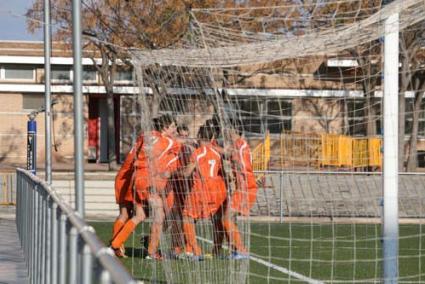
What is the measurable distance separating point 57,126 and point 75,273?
40791 mm

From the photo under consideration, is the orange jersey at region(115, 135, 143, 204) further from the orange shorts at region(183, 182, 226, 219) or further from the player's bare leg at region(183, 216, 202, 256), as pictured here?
the player's bare leg at region(183, 216, 202, 256)

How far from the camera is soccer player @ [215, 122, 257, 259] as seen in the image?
38.5ft

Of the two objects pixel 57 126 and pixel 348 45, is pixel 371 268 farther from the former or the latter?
pixel 57 126

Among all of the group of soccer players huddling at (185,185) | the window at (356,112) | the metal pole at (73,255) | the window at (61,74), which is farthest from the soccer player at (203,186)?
the window at (61,74)

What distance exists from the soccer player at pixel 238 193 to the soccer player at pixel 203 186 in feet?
1.04

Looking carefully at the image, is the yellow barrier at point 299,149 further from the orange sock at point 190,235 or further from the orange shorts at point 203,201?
the orange sock at point 190,235

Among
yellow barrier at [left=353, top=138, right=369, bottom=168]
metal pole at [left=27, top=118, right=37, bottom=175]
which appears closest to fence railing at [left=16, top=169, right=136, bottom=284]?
yellow barrier at [left=353, top=138, right=369, bottom=168]

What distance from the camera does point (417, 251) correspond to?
16578mm

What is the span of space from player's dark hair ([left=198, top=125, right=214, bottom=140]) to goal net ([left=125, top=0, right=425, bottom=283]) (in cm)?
8

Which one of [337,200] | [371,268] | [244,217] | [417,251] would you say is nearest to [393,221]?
[244,217]

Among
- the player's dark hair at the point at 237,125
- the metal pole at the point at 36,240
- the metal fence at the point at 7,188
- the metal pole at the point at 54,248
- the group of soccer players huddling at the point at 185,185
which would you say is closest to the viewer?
the metal pole at the point at 54,248

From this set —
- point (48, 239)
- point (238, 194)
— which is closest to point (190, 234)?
point (238, 194)

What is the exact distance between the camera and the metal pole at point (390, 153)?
9.52 metres

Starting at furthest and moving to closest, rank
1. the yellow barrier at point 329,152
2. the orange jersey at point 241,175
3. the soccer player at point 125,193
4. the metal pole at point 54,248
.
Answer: the yellow barrier at point 329,152
the soccer player at point 125,193
the orange jersey at point 241,175
the metal pole at point 54,248
